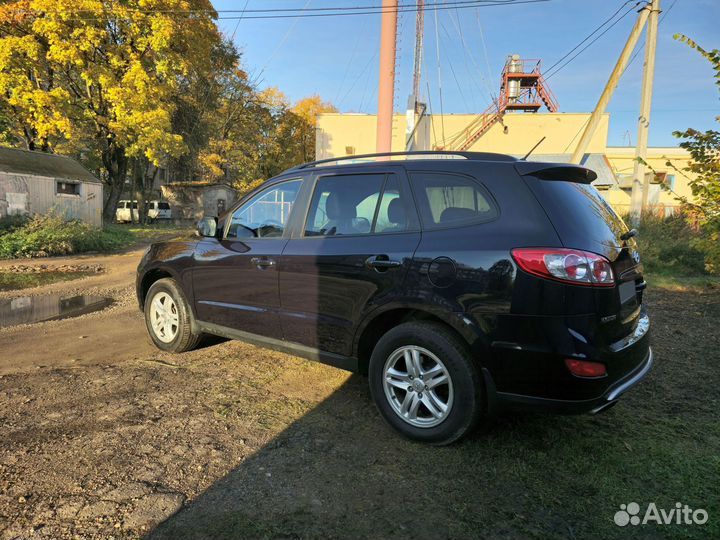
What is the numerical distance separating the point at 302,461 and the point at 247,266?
70.5 inches

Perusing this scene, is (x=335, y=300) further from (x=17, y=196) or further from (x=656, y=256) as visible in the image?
(x=17, y=196)

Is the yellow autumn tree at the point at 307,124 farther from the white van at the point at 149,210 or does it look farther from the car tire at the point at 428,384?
the car tire at the point at 428,384

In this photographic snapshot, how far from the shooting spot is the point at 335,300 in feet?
11.2

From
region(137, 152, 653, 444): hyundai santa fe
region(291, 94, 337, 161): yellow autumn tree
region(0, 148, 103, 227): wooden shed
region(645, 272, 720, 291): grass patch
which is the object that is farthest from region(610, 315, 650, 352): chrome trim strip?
region(291, 94, 337, 161): yellow autumn tree

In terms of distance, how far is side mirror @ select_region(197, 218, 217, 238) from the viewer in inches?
173

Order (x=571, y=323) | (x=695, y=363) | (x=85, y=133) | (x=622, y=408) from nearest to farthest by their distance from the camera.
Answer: (x=571, y=323)
(x=622, y=408)
(x=695, y=363)
(x=85, y=133)

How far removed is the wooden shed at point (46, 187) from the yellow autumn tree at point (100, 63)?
2339 millimetres

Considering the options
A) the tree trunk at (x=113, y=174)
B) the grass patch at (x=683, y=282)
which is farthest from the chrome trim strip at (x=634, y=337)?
the tree trunk at (x=113, y=174)

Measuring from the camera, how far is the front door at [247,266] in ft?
12.8

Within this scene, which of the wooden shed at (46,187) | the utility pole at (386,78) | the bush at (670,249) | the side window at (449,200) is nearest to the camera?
the side window at (449,200)

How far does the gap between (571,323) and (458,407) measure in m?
0.83

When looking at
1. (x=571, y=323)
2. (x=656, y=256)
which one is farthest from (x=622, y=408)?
(x=656, y=256)

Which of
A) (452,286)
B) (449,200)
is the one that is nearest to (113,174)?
(449,200)

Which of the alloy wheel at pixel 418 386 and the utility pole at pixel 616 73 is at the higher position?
the utility pole at pixel 616 73
